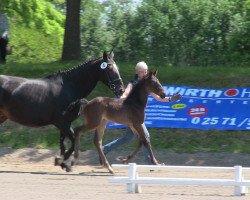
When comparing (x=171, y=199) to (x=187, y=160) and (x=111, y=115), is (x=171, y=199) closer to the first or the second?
(x=111, y=115)

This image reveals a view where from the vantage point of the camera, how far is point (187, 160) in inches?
757

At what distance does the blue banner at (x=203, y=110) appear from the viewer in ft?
66.6

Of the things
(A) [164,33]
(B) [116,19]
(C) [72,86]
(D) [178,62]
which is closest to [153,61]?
(D) [178,62]

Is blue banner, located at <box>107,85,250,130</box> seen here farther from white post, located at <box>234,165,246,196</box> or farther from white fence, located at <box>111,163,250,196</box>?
white post, located at <box>234,165,246,196</box>

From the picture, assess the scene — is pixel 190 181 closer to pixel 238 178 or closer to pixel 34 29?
pixel 238 178

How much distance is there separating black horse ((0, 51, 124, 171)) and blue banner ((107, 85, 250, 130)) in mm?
3935

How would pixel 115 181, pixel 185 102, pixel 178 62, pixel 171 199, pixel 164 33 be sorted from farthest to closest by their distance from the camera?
pixel 164 33, pixel 178 62, pixel 185 102, pixel 115 181, pixel 171 199

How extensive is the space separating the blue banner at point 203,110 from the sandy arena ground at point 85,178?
123cm

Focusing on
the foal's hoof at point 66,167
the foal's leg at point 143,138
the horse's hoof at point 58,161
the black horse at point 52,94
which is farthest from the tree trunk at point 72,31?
the foal's leg at point 143,138

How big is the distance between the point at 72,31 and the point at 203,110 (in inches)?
274

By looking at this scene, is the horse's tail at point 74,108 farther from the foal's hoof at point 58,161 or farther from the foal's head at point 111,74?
the foal's hoof at point 58,161

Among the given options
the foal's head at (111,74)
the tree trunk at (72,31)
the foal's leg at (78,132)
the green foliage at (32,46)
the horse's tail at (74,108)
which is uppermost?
the foal's head at (111,74)

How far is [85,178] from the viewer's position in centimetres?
1529

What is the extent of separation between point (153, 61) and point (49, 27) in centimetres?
395
